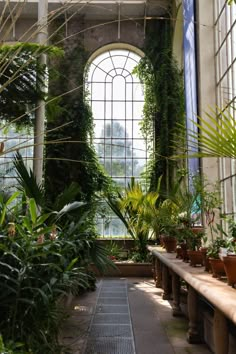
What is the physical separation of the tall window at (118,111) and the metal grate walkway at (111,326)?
410cm

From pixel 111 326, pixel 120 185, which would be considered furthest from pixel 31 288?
pixel 120 185

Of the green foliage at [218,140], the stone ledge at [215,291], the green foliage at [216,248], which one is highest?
the green foliage at [218,140]

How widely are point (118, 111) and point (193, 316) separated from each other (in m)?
7.04

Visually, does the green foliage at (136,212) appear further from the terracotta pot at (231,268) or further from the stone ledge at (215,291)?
the terracotta pot at (231,268)

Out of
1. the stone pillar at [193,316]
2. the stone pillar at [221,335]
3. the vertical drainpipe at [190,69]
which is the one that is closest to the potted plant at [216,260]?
the stone pillar at [221,335]

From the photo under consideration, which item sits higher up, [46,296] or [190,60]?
[190,60]

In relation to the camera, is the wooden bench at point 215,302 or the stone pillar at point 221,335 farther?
the stone pillar at point 221,335

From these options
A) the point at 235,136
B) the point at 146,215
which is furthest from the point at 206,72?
the point at 235,136

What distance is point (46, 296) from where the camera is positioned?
1873mm

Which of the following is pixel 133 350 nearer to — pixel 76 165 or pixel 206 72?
pixel 206 72

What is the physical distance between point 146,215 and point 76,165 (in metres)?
2.30

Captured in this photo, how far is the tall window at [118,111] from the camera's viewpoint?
371 inches

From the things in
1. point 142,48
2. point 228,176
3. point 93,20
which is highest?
point 93,20

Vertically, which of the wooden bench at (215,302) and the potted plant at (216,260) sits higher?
the potted plant at (216,260)
